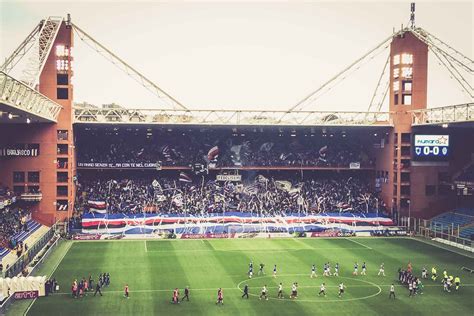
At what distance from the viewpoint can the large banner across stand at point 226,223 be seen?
77062mm

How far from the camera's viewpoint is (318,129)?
9075 cm

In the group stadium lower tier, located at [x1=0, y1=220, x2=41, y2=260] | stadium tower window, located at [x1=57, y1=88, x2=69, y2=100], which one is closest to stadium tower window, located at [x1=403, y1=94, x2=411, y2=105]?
stadium tower window, located at [x1=57, y1=88, x2=69, y2=100]

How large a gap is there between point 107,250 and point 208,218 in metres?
18.4

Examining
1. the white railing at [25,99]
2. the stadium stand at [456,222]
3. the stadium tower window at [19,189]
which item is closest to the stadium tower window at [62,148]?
the white railing at [25,99]

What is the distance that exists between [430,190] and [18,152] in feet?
197

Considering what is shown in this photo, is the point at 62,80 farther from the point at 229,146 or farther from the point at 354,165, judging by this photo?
the point at 354,165

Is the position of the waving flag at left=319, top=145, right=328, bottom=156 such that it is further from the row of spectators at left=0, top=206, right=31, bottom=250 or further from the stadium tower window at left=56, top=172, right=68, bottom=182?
the row of spectators at left=0, top=206, right=31, bottom=250

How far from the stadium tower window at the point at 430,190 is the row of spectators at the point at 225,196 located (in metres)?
6.91

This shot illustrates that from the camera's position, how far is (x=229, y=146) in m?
95.6

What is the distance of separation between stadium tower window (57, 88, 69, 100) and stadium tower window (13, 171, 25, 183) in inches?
455

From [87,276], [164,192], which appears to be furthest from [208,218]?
[87,276]

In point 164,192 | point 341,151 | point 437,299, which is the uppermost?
point 341,151

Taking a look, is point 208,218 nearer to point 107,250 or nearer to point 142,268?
point 107,250

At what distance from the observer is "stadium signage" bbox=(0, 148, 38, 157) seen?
78.6 metres
